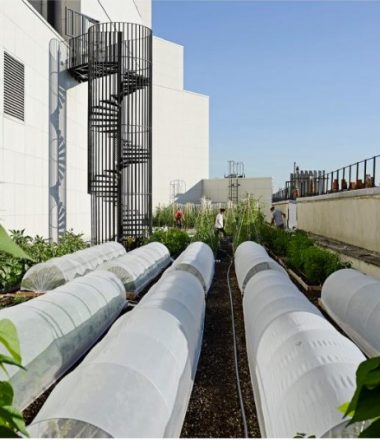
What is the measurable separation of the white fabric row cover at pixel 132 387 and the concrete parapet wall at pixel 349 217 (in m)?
7.10

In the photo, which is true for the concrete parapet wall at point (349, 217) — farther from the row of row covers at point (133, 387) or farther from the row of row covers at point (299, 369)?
the row of row covers at point (133, 387)

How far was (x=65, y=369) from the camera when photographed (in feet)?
16.7

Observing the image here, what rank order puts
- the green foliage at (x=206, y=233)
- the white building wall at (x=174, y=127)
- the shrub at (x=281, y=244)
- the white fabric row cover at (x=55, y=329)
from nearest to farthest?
1. the white fabric row cover at (x=55, y=329)
2. the shrub at (x=281, y=244)
3. the green foliage at (x=206, y=233)
4. the white building wall at (x=174, y=127)

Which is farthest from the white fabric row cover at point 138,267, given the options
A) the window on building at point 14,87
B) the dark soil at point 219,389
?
the window on building at point 14,87

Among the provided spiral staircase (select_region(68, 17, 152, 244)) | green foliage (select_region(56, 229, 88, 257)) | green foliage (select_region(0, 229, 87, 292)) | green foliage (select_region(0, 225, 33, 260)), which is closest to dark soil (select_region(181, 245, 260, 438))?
green foliage (select_region(0, 229, 87, 292))

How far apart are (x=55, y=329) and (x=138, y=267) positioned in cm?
438

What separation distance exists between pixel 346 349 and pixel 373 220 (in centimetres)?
763

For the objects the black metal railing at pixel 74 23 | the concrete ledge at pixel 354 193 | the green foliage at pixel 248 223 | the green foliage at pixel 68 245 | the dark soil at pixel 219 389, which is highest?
the black metal railing at pixel 74 23

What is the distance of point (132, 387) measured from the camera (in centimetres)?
303

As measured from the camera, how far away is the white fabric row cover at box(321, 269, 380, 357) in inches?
217

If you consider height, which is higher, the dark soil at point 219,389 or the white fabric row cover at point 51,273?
the white fabric row cover at point 51,273

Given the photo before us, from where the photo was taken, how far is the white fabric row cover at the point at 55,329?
14.4 feet

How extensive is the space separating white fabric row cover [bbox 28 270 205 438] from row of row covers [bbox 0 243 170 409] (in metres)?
0.96

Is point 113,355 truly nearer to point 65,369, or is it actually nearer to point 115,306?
point 65,369
